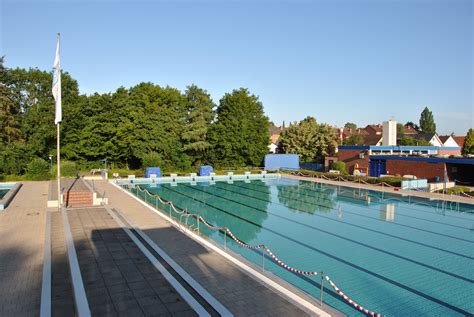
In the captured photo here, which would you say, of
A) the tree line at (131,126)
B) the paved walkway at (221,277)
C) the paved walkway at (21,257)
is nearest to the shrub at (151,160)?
the tree line at (131,126)

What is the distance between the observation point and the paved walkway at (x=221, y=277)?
6711 millimetres

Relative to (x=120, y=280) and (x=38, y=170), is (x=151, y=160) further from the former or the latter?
(x=120, y=280)

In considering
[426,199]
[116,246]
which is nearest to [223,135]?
[426,199]

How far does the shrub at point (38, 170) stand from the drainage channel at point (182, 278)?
19551 millimetres

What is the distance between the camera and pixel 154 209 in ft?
54.7

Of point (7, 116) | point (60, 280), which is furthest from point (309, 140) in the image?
point (60, 280)

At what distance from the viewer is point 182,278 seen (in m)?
7.96

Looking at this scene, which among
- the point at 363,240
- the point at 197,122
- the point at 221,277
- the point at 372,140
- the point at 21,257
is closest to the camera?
the point at 221,277

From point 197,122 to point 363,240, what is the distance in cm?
2713

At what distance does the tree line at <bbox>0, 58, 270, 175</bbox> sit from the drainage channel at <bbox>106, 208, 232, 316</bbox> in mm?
22662

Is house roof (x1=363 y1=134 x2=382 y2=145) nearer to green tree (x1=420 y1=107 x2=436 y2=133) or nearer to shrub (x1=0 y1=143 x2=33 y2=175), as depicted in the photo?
green tree (x1=420 y1=107 x2=436 y2=133)

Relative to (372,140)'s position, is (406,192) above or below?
below

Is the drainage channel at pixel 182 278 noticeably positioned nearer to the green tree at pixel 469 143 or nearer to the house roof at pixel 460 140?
the green tree at pixel 469 143

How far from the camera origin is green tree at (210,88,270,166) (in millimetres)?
38406
